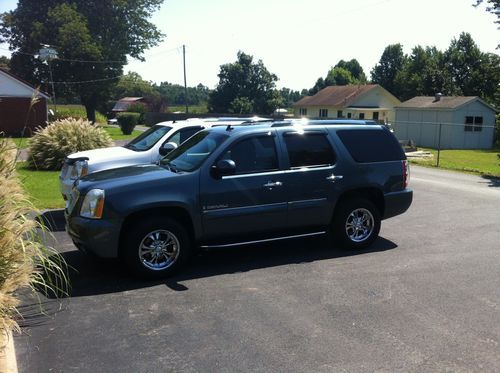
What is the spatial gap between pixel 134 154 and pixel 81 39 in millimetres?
43618

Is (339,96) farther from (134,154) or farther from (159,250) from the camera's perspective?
(159,250)

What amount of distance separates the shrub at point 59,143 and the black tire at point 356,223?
10306 millimetres

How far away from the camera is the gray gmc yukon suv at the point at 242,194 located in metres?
5.77

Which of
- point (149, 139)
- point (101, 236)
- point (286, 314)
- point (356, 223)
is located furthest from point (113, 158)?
point (286, 314)

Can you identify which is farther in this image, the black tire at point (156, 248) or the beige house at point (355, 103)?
the beige house at point (355, 103)

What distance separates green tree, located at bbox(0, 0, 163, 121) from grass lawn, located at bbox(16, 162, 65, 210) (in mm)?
36167

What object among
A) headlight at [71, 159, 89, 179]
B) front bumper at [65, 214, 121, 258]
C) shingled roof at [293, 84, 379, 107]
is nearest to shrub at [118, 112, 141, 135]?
shingled roof at [293, 84, 379, 107]

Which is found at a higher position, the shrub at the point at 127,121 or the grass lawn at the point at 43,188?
the shrub at the point at 127,121

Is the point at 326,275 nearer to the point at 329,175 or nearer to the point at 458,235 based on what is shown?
the point at 329,175

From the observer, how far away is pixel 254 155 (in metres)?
6.52

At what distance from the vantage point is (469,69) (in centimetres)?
6431

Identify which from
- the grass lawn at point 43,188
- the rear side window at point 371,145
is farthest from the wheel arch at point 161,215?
the grass lawn at point 43,188

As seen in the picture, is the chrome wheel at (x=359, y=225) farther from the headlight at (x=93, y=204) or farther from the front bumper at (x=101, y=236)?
the headlight at (x=93, y=204)

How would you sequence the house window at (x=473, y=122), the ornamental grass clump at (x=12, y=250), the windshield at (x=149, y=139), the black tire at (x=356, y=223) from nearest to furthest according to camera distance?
the ornamental grass clump at (x=12, y=250) → the black tire at (x=356, y=223) → the windshield at (x=149, y=139) → the house window at (x=473, y=122)
